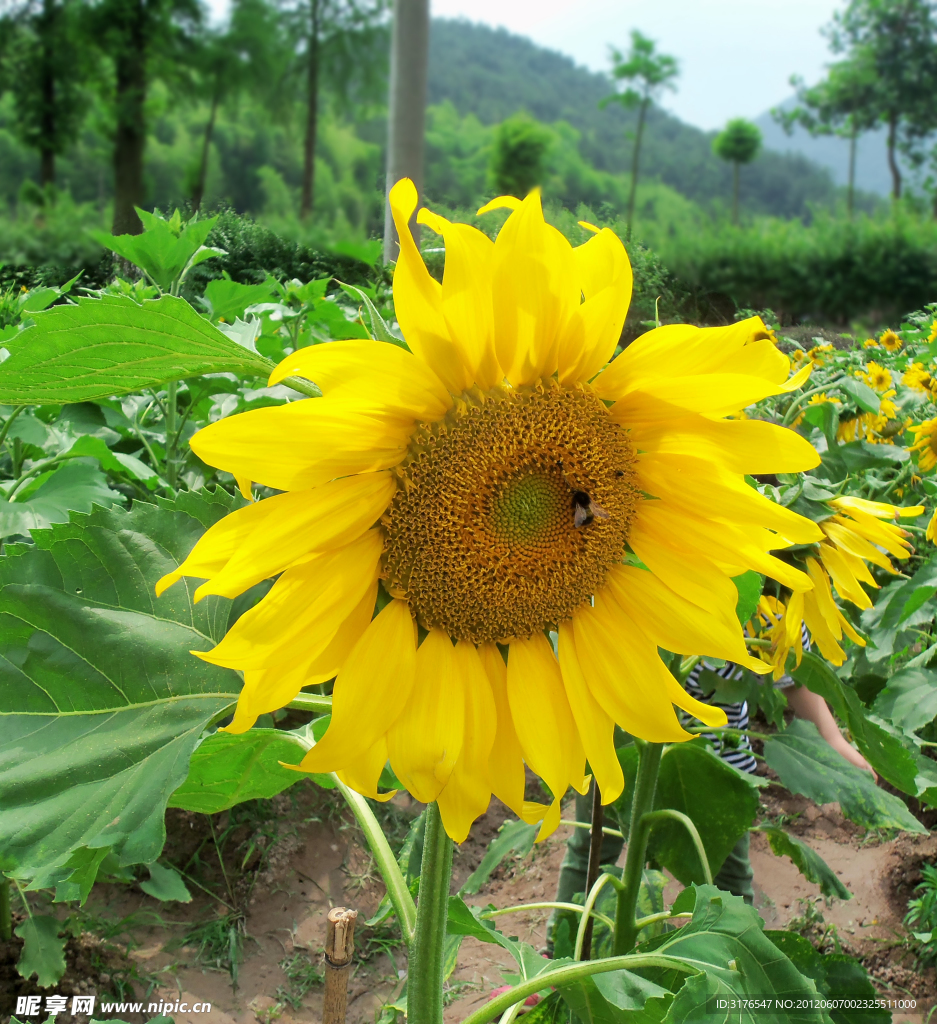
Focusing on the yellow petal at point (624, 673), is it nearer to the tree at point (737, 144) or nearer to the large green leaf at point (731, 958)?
the large green leaf at point (731, 958)

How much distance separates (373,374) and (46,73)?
138cm

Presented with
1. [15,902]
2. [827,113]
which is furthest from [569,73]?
[827,113]

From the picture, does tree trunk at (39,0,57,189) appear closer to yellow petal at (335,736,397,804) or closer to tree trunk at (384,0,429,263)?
tree trunk at (384,0,429,263)

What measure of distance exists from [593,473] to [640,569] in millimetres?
113

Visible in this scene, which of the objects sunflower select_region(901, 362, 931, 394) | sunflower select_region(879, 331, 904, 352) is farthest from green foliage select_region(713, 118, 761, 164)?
sunflower select_region(901, 362, 931, 394)

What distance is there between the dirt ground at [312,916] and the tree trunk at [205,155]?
5.39 ft

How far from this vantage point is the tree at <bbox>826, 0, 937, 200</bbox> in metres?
12.9

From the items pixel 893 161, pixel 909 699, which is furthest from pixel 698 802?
pixel 893 161

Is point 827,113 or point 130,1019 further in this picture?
point 827,113

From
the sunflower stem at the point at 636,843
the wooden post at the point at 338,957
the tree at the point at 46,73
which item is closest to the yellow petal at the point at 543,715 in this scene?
the wooden post at the point at 338,957

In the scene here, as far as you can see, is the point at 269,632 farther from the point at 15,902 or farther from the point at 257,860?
the point at 257,860

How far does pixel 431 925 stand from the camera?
856 mm

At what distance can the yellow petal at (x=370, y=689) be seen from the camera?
64 cm

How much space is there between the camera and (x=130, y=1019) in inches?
74.9
